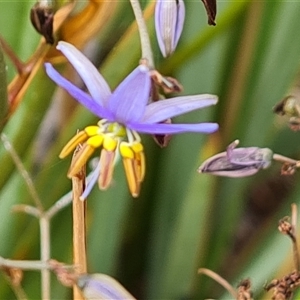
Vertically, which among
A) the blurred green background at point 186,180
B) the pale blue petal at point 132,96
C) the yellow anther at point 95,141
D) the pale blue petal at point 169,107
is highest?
the pale blue petal at point 132,96

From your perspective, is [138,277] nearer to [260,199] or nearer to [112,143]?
[260,199]

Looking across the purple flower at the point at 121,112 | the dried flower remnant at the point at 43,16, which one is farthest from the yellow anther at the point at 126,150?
the dried flower remnant at the point at 43,16

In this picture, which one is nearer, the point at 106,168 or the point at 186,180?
the point at 106,168

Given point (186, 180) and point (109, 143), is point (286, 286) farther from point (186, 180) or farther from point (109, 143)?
point (186, 180)

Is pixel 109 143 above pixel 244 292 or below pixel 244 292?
above

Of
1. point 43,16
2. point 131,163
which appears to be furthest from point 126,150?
point 43,16

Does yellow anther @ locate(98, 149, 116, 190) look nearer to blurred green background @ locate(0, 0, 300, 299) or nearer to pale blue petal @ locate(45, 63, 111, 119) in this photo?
pale blue petal @ locate(45, 63, 111, 119)

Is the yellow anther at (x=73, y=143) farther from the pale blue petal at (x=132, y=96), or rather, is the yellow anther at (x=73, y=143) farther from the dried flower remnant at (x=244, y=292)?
the dried flower remnant at (x=244, y=292)
